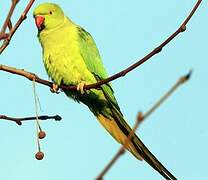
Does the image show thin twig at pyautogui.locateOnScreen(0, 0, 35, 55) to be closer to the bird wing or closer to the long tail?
the long tail

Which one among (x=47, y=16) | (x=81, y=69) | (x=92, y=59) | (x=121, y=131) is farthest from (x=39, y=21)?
(x=121, y=131)

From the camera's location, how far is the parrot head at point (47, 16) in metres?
5.04

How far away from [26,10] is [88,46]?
253cm

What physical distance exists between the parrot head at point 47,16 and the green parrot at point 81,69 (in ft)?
0.28

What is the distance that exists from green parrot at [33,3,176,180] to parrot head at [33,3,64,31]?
0.28 ft

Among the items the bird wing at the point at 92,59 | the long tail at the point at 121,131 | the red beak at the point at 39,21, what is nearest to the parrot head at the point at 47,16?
the red beak at the point at 39,21

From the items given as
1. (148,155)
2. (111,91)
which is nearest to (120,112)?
(111,91)

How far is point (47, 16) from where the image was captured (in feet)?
16.8

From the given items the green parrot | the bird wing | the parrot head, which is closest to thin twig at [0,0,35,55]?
the green parrot

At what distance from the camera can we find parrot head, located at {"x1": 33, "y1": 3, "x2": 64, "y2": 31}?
198 inches

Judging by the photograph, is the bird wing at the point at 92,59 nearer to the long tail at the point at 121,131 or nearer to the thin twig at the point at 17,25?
the long tail at the point at 121,131

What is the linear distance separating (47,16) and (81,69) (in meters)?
1.04

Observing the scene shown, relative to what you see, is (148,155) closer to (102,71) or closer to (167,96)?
(102,71)

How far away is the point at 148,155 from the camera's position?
355 centimetres
